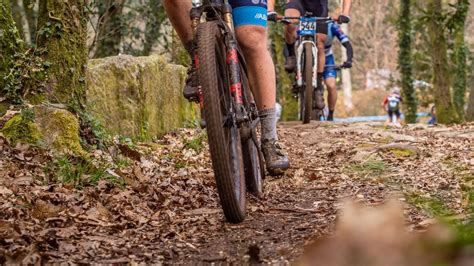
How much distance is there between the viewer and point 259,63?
142 inches

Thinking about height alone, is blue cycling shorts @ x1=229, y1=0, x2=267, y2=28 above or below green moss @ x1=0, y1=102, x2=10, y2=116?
above

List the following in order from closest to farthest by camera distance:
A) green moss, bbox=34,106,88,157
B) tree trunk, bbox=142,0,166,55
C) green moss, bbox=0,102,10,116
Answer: green moss, bbox=34,106,88,157 < green moss, bbox=0,102,10,116 < tree trunk, bbox=142,0,166,55

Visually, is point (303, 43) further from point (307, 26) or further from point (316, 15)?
point (316, 15)

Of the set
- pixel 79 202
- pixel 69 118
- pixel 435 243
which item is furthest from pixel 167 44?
pixel 435 243

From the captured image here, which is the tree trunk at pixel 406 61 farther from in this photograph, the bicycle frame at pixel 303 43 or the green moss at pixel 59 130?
the green moss at pixel 59 130

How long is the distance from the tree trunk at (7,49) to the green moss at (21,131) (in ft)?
0.95

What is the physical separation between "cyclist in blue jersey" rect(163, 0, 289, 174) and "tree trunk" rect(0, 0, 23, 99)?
1258 mm

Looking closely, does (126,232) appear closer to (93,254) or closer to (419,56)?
(93,254)

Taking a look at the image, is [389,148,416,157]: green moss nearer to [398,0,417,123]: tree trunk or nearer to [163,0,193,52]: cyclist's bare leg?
[163,0,193,52]: cyclist's bare leg

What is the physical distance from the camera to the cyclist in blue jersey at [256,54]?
3295 millimetres

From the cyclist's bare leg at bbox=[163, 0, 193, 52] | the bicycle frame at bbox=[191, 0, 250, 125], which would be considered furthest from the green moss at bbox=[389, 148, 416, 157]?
the cyclist's bare leg at bbox=[163, 0, 193, 52]

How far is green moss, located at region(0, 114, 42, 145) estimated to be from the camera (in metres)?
3.70

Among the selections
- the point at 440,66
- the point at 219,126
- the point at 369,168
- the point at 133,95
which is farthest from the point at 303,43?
the point at 440,66

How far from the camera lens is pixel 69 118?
159 inches
